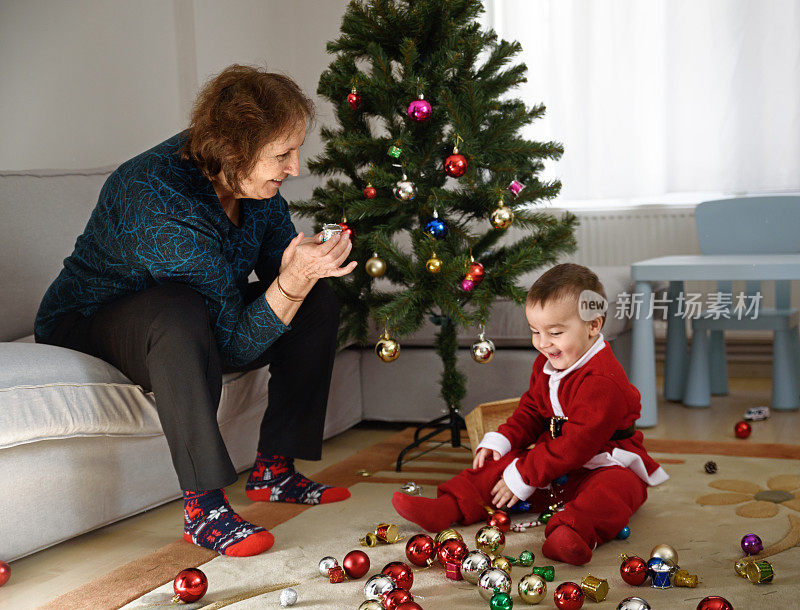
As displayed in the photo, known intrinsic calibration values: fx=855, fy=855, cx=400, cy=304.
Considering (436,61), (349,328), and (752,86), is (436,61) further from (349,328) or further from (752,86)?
(752,86)

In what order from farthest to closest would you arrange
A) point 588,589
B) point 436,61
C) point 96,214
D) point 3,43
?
point 3,43, point 436,61, point 96,214, point 588,589

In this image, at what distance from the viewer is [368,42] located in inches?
86.3

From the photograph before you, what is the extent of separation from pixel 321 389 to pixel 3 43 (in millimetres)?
2275

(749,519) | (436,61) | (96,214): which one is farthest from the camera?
(436,61)

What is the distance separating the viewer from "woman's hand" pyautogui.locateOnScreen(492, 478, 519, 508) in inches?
68.1

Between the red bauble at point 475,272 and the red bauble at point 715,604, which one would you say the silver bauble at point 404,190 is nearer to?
the red bauble at point 475,272

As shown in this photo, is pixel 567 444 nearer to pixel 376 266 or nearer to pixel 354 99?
pixel 376 266

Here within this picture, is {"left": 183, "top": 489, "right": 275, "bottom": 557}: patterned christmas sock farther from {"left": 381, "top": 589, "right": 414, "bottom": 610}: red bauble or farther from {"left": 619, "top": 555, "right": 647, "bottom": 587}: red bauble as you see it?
{"left": 619, "top": 555, "right": 647, "bottom": 587}: red bauble

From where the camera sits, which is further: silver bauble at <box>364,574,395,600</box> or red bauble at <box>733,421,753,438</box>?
red bauble at <box>733,421,753,438</box>

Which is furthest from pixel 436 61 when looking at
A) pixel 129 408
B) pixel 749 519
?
pixel 749 519

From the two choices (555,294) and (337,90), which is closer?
(555,294)

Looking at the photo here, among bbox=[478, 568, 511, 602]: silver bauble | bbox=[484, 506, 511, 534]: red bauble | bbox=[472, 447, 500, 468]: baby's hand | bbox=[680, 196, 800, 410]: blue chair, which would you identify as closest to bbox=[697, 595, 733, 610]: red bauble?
bbox=[478, 568, 511, 602]: silver bauble

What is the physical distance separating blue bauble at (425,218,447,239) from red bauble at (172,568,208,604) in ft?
3.44

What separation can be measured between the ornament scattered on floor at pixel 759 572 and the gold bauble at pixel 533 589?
346mm
